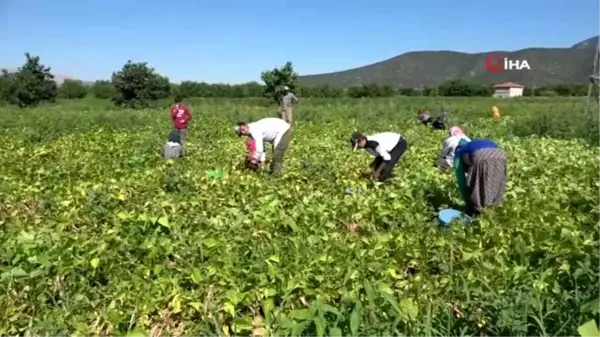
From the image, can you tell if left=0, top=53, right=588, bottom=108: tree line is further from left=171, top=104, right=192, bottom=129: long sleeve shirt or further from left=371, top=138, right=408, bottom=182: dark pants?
left=371, top=138, right=408, bottom=182: dark pants

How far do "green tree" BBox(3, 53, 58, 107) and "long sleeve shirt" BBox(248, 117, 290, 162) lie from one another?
137ft

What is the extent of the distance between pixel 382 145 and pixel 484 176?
6.92 feet

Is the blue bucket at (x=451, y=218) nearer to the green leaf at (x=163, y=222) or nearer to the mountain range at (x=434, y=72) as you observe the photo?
the green leaf at (x=163, y=222)

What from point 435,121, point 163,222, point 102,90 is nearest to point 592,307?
point 163,222

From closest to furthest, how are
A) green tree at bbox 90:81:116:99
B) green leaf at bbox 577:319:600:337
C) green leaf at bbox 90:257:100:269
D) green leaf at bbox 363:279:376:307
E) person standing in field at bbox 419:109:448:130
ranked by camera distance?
green leaf at bbox 577:319:600:337
green leaf at bbox 363:279:376:307
green leaf at bbox 90:257:100:269
person standing in field at bbox 419:109:448:130
green tree at bbox 90:81:116:99

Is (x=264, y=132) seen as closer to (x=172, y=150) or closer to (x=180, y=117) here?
(x=172, y=150)

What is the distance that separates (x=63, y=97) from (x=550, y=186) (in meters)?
55.0

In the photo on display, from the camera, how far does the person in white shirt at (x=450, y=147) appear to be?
326 inches

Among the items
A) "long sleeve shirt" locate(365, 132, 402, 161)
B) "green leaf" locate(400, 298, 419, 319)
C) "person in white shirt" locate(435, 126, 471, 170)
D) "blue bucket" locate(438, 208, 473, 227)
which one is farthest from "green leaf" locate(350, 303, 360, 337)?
"person in white shirt" locate(435, 126, 471, 170)

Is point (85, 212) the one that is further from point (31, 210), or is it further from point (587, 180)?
point (587, 180)

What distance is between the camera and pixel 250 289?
3.22 metres

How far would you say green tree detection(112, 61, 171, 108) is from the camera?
1838 inches

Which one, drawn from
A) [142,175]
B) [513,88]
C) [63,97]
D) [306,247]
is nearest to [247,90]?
[63,97]

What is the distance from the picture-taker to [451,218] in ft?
16.4
